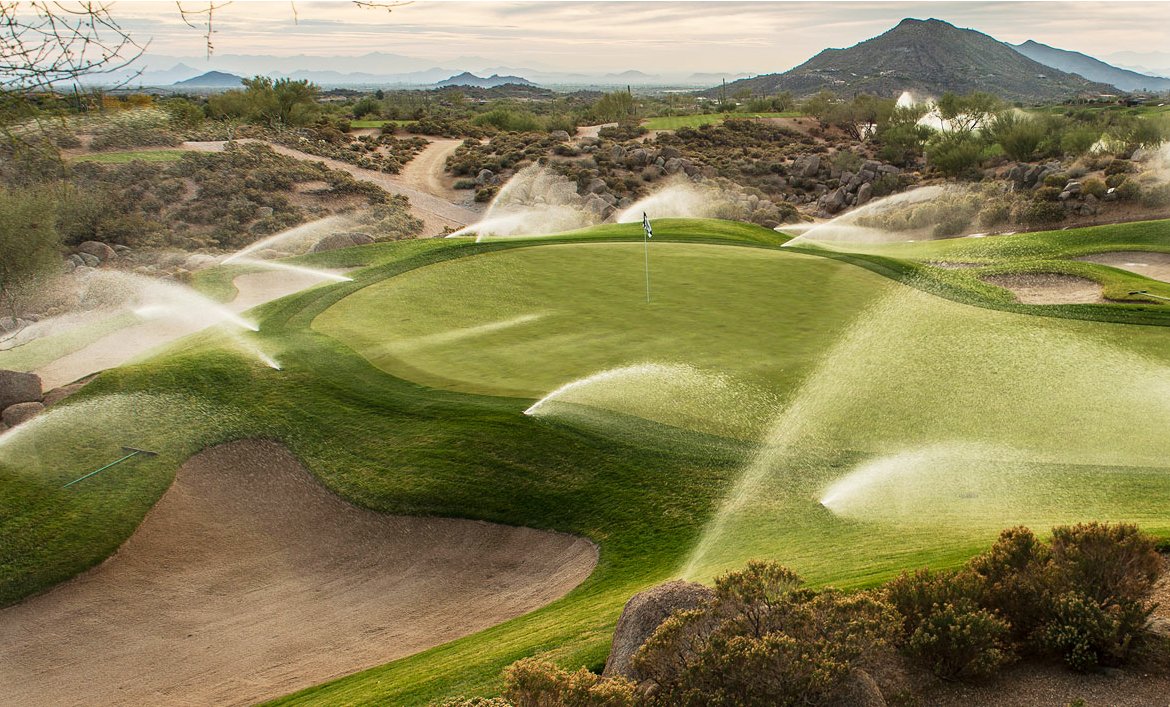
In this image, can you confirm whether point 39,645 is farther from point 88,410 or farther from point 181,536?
point 88,410

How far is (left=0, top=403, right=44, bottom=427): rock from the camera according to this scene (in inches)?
620

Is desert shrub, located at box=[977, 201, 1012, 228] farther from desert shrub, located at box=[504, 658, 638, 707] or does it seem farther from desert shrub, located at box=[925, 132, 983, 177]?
desert shrub, located at box=[504, 658, 638, 707]

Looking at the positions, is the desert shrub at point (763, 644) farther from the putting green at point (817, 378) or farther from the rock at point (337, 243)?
the rock at point (337, 243)

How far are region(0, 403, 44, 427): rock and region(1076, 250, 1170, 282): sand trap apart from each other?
2906cm

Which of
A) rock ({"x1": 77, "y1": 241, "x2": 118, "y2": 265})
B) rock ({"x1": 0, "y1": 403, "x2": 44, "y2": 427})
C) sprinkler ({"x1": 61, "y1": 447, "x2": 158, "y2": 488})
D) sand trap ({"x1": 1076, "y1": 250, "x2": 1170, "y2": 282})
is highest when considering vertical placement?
rock ({"x1": 77, "y1": 241, "x2": 118, "y2": 265})

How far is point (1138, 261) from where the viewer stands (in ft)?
89.1

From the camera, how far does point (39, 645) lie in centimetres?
1077

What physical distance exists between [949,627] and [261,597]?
875 centimetres

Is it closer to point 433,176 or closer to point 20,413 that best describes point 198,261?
point 20,413

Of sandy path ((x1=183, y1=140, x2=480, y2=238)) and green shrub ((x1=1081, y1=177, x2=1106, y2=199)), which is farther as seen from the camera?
sandy path ((x1=183, y1=140, x2=480, y2=238))

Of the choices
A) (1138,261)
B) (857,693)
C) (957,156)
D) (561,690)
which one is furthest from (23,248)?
(957,156)

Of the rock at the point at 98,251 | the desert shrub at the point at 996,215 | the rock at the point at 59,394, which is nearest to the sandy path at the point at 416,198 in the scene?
the rock at the point at 98,251

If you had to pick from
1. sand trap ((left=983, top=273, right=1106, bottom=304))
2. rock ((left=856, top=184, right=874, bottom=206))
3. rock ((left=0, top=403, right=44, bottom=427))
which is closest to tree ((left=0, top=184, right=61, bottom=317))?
rock ((left=0, top=403, right=44, bottom=427))

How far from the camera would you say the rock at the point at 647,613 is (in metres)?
7.03
